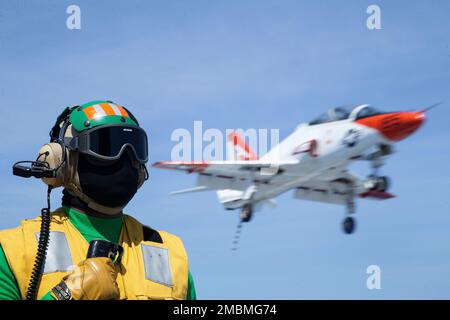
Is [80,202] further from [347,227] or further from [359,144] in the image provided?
[347,227]

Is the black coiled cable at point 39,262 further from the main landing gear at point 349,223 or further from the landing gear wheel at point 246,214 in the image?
the landing gear wheel at point 246,214

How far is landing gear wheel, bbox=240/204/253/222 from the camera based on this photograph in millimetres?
44844

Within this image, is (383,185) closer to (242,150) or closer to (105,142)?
(242,150)

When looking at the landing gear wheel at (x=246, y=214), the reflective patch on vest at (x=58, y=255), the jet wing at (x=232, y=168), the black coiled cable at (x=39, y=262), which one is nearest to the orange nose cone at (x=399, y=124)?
the jet wing at (x=232, y=168)

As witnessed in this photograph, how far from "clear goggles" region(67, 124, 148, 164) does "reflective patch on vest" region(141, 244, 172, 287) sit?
1.97ft

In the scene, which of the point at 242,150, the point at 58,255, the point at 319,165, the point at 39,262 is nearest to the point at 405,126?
the point at 319,165

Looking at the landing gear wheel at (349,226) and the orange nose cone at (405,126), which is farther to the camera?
the landing gear wheel at (349,226)

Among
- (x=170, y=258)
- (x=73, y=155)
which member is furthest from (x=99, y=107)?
(x=170, y=258)

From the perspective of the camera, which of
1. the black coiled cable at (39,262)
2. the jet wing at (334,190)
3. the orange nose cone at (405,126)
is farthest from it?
the jet wing at (334,190)

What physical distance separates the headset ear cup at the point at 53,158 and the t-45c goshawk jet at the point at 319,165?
109ft

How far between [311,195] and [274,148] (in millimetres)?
4517

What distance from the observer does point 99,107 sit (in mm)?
4258

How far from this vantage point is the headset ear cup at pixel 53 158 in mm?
4051

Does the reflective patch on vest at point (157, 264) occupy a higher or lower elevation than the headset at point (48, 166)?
lower
